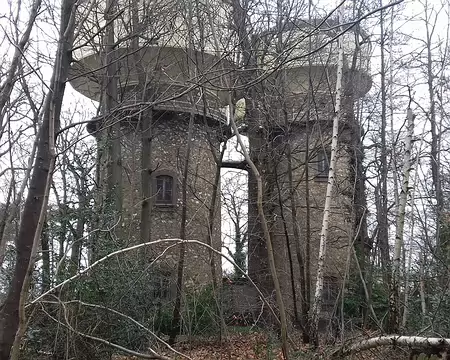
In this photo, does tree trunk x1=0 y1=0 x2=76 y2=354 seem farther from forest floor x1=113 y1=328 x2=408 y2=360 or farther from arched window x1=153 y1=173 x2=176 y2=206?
arched window x1=153 y1=173 x2=176 y2=206

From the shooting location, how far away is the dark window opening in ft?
52.7

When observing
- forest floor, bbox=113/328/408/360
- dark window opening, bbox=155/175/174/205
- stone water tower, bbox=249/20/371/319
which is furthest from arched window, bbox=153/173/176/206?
forest floor, bbox=113/328/408/360

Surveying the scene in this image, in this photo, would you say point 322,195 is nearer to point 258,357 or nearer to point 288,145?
point 288,145

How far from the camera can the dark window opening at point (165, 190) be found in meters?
16.1

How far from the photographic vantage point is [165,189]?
16.2 metres

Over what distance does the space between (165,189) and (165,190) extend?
0.11 ft

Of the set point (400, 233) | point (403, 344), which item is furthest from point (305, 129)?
point (403, 344)

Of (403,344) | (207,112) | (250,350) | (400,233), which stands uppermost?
(207,112)

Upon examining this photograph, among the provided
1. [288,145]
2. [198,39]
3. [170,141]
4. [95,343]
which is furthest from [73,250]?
[170,141]

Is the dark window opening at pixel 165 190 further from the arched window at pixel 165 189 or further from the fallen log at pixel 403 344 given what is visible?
the fallen log at pixel 403 344

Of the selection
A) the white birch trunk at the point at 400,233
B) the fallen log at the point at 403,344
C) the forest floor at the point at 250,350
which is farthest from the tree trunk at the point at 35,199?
the white birch trunk at the point at 400,233

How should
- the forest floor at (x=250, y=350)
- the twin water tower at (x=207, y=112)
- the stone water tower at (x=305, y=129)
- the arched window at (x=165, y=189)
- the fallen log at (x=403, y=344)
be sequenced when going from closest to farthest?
the fallen log at (x=403, y=344) → the forest floor at (x=250, y=350) → the twin water tower at (x=207, y=112) → the stone water tower at (x=305, y=129) → the arched window at (x=165, y=189)

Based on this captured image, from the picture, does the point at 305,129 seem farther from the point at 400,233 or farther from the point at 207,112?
the point at 400,233

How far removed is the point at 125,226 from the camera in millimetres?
12570
